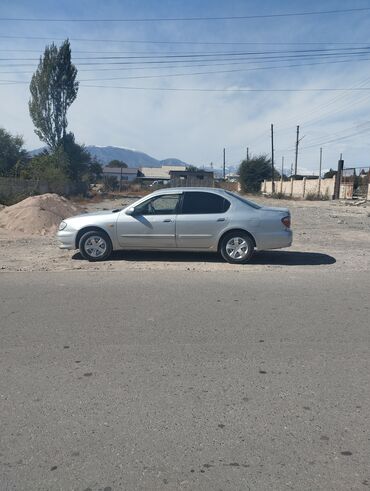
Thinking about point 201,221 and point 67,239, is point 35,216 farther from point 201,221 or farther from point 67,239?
point 201,221

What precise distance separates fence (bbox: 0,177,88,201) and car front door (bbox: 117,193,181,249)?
60.5 feet

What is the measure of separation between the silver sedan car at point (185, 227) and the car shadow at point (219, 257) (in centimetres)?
35

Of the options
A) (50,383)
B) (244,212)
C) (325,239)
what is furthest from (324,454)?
(325,239)

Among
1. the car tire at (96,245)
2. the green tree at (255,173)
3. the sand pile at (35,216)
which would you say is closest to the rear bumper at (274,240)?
the car tire at (96,245)

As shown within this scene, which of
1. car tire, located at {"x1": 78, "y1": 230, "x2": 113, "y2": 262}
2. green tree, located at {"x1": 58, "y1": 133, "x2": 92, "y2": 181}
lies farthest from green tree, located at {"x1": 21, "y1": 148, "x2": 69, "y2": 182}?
car tire, located at {"x1": 78, "y1": 230, "x2": 113, "y2": 262}

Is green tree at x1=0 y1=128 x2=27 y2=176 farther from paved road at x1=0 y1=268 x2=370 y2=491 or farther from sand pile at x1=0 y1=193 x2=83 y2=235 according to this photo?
paved road at x1=0 y1=268 x2=370 y2=491

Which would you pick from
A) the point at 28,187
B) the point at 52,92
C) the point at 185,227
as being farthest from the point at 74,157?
the point at 185,227

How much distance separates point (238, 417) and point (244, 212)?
6.28 meters

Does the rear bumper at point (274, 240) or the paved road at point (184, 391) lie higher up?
the rear bumper at point (274, 240)

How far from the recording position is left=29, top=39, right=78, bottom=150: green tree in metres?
50.1

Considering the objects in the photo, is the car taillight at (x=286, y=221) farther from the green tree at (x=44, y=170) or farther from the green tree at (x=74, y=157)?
the green tree at (x=74, y=157)

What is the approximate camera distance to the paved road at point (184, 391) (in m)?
2.85

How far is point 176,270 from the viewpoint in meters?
8.69

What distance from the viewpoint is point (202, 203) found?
959cm
